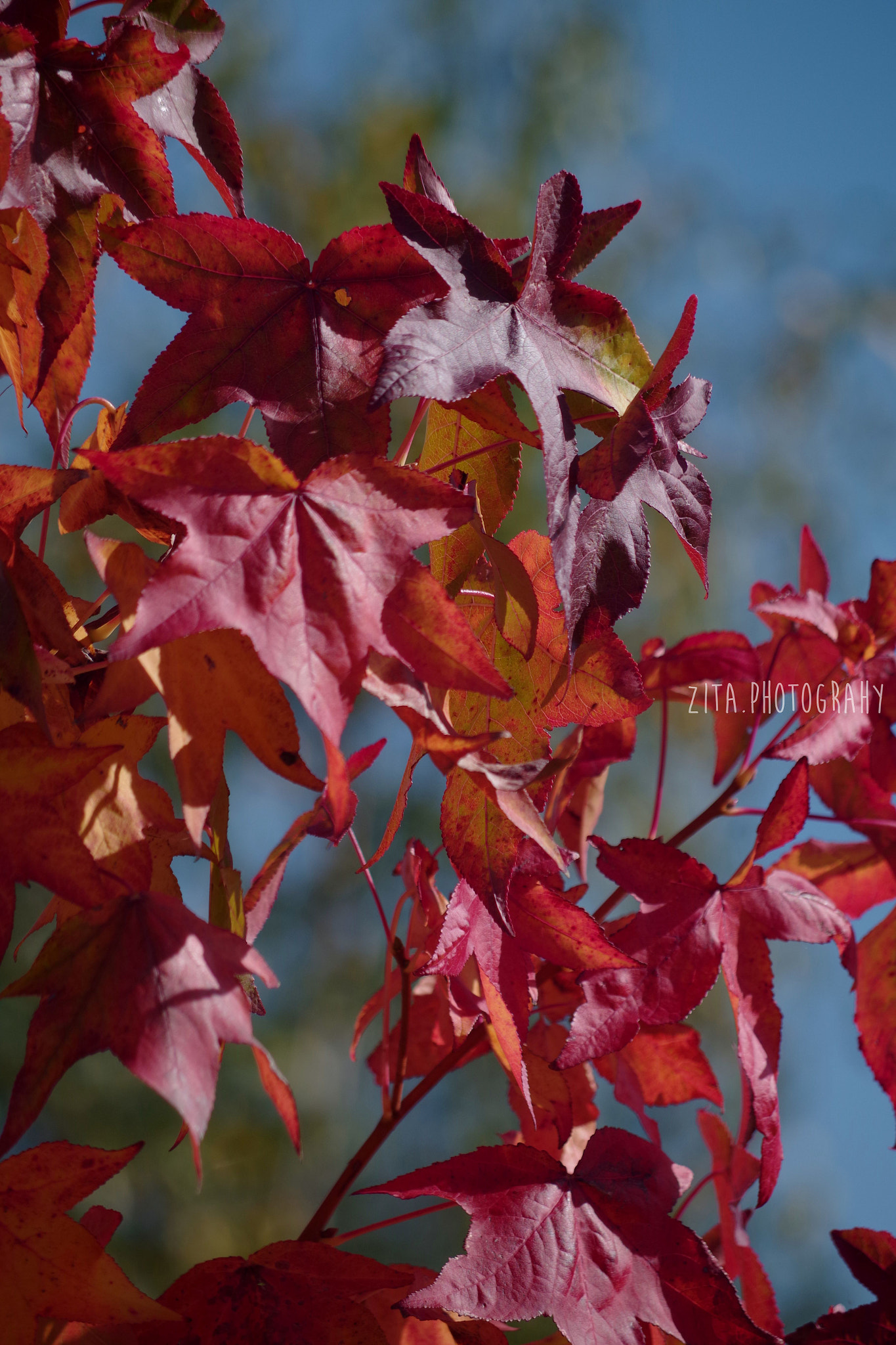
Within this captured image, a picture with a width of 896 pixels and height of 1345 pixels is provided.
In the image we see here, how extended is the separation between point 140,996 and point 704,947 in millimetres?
245

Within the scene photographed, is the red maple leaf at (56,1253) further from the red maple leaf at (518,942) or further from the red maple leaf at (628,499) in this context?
the red maple leaf at (628,499)

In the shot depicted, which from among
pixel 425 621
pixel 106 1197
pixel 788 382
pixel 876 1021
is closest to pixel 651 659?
pixel 876 1021

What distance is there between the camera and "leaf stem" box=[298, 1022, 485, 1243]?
0.40 metres

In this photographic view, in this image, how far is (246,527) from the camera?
0.91 ft

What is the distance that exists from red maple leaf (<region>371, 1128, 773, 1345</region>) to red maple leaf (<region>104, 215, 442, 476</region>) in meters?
0.27

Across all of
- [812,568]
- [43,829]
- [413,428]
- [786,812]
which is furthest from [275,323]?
[812,568]

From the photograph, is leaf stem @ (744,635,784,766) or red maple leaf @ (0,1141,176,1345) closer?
red maple leaf @ (0,1141,176,1345)

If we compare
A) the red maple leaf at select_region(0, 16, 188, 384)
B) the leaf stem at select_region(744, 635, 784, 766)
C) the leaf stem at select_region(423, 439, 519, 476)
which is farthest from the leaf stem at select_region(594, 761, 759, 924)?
the red maple leaf at select_region(0, 16, 188, 384)

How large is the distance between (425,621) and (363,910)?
3093 mm

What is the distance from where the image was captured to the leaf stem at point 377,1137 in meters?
0.40

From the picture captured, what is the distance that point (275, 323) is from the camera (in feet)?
1.12

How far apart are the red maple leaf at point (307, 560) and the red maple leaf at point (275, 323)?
1.2 inches

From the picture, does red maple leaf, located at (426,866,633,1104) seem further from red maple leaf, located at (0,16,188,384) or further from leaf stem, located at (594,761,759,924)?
red maple leaf, located at (0,16,188,384)

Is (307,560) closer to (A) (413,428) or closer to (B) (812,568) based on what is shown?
(A) (413,428)
